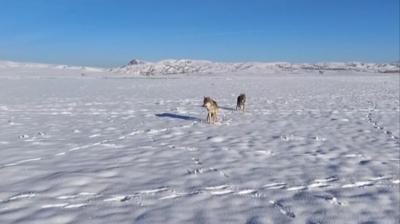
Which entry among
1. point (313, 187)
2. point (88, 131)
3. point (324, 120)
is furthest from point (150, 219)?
point (324, 120)

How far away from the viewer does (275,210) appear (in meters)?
5.50

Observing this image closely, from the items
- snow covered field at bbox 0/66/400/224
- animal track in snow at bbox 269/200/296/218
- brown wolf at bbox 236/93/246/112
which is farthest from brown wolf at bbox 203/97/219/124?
animal track in snow at bbox 269/200/296/218

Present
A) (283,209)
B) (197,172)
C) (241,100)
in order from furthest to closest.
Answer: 1. (241,100)
2. (197,172)
3. (283,209)

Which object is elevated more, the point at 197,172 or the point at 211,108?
the point at 211,108

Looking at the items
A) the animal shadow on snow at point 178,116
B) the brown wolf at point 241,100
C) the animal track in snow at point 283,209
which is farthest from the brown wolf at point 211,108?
the animal track in snow at point 283,209

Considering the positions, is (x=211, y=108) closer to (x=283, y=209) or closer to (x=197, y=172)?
(x=197, y=172)

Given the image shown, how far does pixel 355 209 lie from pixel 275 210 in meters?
1.16

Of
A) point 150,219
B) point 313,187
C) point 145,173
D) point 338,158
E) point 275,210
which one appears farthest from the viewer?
point 338,158

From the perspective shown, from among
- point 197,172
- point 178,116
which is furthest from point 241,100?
point 197,172

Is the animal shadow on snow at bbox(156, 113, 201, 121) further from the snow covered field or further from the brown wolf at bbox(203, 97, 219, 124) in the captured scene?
the snow covered field

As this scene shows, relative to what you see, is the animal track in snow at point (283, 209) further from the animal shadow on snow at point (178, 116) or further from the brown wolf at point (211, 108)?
the animal shadow on snow at point (178, 116)

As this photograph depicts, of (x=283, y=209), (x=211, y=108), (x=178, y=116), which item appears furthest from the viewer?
(x=178, y=116)

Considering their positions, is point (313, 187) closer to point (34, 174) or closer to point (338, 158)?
point (338, 158)

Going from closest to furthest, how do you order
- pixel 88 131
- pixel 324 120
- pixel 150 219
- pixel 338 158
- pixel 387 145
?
1. pixel 150 219
2. pixel 338 158
3. pixel 387 145
4. pixel 88 131
5. pixel 324 120
